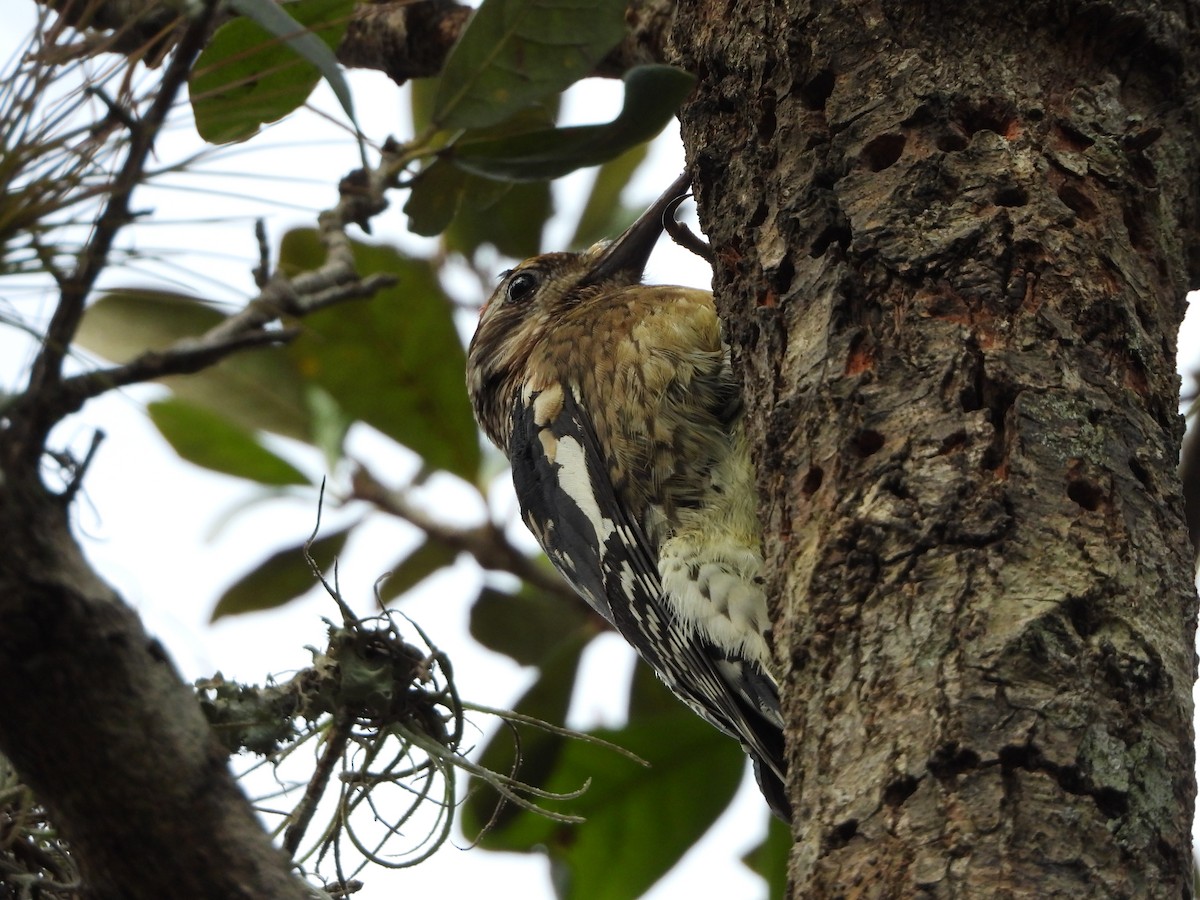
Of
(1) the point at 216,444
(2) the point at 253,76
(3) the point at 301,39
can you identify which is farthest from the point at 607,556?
(3) the point at 301,39

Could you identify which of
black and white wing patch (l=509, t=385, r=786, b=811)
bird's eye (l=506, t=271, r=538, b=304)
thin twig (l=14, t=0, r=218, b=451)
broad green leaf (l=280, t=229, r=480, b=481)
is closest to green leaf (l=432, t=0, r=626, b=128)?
thin twig (l=14, t=0, r=218, b=451)

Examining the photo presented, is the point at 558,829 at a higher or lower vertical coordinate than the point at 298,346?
lower

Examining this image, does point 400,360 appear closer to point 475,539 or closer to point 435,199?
point 475,539

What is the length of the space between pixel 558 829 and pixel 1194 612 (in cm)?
208

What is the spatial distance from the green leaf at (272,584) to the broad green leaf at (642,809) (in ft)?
3.50

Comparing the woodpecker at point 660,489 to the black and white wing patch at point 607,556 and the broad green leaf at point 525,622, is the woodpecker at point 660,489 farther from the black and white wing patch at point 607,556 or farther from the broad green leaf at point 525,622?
the broad green leaf at point 525,622

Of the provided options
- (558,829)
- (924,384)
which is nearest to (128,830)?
(924,384)

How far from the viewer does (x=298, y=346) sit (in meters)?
3.98

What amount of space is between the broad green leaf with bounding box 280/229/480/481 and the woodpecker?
0.78ft

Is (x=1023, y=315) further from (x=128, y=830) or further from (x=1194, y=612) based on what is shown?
(x=128, y=830)

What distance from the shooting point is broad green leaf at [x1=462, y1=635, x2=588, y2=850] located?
352cm

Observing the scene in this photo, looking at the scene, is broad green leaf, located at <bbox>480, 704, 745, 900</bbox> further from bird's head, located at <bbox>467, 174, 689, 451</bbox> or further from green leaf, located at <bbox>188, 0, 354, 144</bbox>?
green leaf, located at <bbox>188, 0, 354, 144</bbox>

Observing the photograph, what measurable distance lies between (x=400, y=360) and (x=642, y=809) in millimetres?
1407

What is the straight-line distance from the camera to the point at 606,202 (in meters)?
4.74
